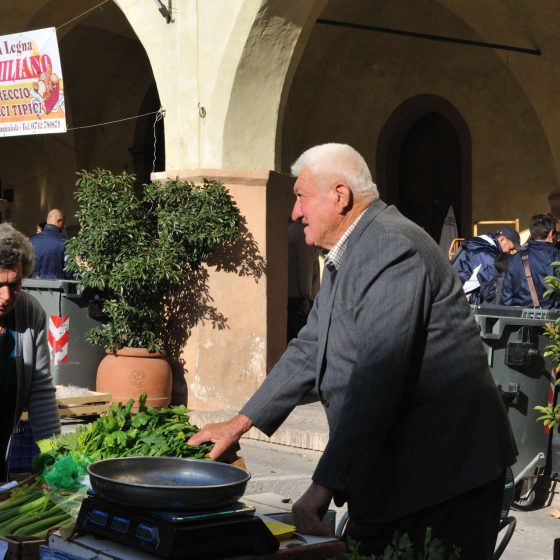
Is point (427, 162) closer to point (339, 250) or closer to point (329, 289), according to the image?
point (329, 289)

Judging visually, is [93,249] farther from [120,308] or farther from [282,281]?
[282,281]

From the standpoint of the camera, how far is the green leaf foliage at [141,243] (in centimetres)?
1058

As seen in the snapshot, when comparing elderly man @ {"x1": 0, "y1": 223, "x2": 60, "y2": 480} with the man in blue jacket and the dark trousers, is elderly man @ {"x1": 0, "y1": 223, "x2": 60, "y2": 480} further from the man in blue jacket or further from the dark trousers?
the man in blue jacket

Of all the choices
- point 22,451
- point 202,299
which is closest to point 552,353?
point 22,451

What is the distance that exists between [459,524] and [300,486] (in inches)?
197

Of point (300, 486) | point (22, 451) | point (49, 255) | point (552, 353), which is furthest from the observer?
point (49, 255)

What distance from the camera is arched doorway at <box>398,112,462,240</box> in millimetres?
14727

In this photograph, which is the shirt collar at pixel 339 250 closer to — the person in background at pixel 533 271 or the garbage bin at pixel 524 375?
the garbage bin at pixel 524 375

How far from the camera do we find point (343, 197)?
3336 mm

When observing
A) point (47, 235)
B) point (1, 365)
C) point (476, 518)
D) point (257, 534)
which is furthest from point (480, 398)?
point (47, 235)

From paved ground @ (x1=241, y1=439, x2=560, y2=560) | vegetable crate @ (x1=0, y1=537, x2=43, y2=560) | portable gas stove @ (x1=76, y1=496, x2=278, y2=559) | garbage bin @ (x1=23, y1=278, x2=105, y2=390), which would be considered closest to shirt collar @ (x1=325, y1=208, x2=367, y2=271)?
portable gas stove @ (x1=76, y1=496, x2=278, y2=559)

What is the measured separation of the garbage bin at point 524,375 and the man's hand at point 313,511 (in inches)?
186

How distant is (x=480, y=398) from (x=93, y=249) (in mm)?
7866

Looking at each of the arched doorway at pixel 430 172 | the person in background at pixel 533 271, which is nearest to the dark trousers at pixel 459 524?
the person in background at pixel 533 271
